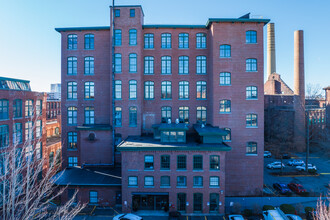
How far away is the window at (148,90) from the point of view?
30.1m

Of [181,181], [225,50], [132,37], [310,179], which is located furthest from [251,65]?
[310,179]

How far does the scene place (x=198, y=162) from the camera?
2280cm

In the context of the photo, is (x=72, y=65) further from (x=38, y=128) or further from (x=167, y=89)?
(x=167, y=89)

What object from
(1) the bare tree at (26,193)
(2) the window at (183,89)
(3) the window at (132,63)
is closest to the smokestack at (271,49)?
(2) the window at (183,89)

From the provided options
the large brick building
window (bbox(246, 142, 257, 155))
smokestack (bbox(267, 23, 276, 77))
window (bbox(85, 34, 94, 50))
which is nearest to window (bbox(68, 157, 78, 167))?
the large brick building

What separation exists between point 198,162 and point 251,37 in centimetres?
1989

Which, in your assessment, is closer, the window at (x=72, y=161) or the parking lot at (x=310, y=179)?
the parking lot at (x=310, y=179)

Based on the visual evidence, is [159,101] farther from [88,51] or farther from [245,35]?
[245,35]

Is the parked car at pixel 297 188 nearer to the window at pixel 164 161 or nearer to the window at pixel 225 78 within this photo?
the window at pixel 225 78

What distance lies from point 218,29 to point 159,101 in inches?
548

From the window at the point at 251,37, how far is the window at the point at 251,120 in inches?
432

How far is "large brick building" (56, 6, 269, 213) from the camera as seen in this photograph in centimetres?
2727

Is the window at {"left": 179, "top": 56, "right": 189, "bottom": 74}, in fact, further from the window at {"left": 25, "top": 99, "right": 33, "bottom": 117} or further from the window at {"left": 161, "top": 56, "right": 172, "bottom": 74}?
the window at {"left": 25, "top": 99, "right": 33, "bottom": 117}

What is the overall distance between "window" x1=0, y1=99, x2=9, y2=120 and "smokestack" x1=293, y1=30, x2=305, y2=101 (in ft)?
Answer: 200
